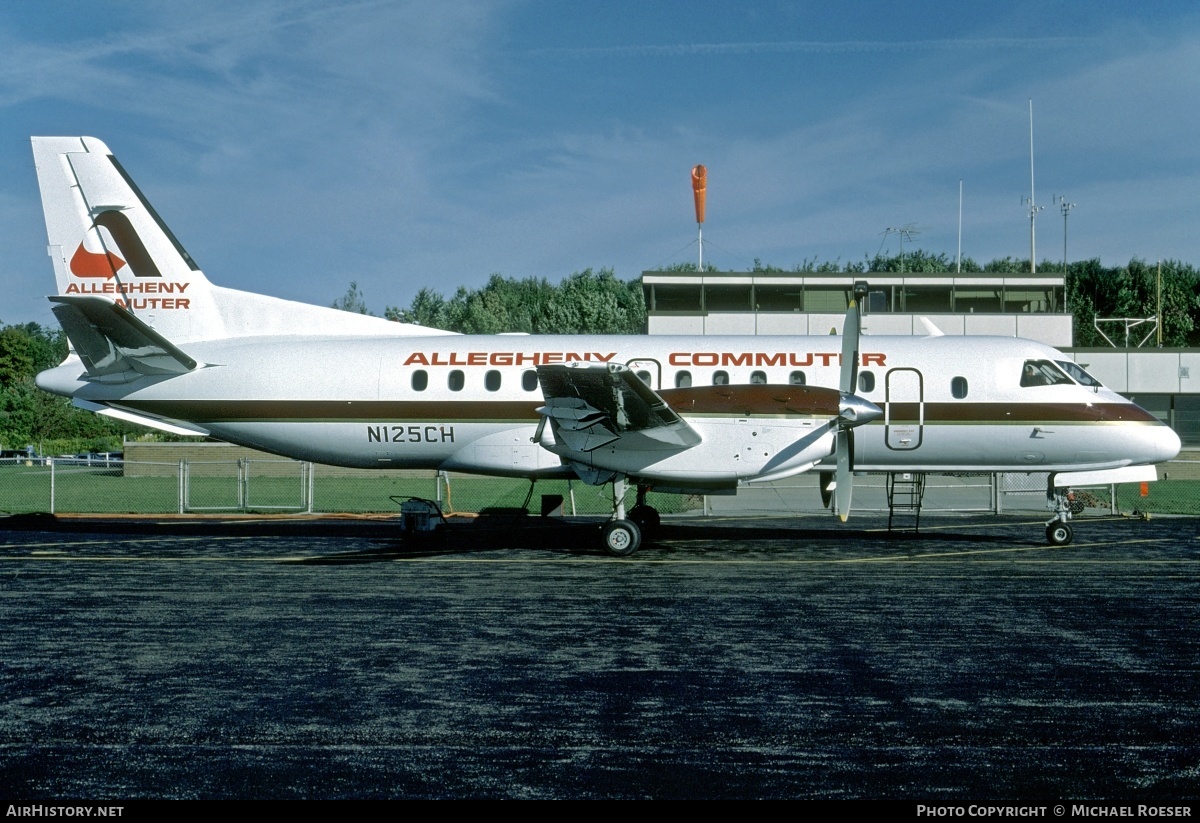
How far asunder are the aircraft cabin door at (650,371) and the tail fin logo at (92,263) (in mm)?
9870

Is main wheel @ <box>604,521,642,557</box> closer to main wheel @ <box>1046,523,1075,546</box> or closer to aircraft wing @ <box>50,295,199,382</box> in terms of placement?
main wheel @ <box>1046,523,1075,546</box>

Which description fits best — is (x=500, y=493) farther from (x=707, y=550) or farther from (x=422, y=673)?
(x=422, y=673)

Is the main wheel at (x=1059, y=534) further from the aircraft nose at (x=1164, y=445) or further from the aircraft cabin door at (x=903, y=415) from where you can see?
the aircraft cabin door at (x=903, y=415)

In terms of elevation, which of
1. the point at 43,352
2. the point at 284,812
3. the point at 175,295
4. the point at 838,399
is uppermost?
the point at 43,352

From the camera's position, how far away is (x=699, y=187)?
44125 millimetres

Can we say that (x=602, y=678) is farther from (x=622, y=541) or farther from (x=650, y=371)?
(x=650, y=371)

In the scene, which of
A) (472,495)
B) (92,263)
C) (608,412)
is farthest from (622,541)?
(472,495)

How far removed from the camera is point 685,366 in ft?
57.5

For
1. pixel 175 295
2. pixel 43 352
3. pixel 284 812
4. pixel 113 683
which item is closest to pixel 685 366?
pixel 175 295

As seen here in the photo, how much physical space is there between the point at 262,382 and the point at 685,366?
7619mm

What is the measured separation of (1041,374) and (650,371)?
6.93m

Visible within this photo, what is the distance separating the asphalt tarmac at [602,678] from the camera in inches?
224

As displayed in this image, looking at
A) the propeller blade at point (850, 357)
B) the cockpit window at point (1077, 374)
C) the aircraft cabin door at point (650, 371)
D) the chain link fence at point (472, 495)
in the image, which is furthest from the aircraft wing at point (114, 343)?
the cockpit window at point (1077, 374)

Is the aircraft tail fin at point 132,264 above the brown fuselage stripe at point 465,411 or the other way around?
above
